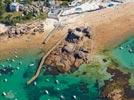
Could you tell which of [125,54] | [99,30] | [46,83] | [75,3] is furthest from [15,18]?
[125,54]

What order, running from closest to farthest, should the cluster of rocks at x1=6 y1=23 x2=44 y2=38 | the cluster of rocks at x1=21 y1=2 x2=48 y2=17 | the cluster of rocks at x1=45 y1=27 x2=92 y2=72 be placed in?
the cluster of rocks at x1=45 y1=27 x2=92 y2=72, the cluster of rocks at x1=6 y1=23 x2=44 y2=38, the cluster of rocks at x1=21 y1=2 x2=48 y2=17

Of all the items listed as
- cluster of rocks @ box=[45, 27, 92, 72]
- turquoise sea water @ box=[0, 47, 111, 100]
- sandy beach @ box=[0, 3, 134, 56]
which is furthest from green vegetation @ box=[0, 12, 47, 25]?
turquoise sea water @ box=[0, 47, 111, 100]

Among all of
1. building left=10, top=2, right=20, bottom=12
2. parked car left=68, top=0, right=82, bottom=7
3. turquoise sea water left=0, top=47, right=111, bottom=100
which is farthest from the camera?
parked car left=68, top=0, right=82, bottom=7

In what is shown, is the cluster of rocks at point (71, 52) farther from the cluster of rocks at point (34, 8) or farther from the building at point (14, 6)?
the building at point (14, 6)

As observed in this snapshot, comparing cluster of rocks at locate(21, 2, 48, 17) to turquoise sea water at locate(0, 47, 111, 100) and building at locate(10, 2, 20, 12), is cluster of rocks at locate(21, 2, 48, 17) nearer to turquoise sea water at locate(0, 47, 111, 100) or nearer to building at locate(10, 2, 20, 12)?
building at locate(10, 2, 20, 12)

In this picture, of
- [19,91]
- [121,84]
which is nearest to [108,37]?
[121,84]

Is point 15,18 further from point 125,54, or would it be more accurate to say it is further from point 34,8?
point 125,54
